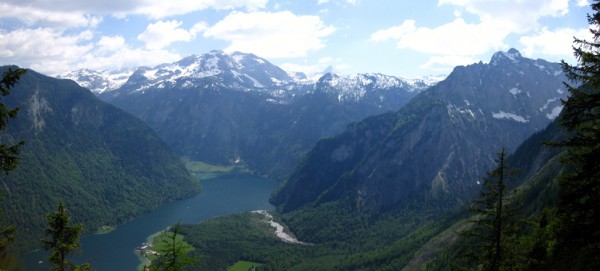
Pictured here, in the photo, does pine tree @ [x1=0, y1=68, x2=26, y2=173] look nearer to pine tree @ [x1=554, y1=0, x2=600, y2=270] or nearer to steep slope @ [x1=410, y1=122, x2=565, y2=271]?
pine tree @ [x1=554, y1=0, x2=600, y2=270]

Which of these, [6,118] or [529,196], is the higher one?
[6,118]

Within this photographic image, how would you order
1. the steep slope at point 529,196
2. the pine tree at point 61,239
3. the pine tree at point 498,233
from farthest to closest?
the steep slope at point 529,196
the pine tree at point 61,239
the pine tree at point 498,233

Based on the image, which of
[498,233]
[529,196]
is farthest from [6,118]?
[529,196]

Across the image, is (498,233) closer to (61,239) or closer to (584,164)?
(584,164)

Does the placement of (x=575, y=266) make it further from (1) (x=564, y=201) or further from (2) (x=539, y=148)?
(2) (x=539, y=148)

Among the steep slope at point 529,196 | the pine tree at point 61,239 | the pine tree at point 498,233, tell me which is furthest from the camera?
the steep slope at point 529,196

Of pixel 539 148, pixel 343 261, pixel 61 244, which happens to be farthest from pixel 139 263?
pixel 61 244

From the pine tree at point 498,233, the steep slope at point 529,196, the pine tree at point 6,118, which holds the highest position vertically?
the pine tree at point 6,118

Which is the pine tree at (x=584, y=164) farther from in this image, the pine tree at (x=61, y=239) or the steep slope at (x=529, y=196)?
the steep slope at (x=529, y=196)

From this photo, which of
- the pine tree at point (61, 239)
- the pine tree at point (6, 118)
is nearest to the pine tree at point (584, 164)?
the pine tree at point (6, 118)
